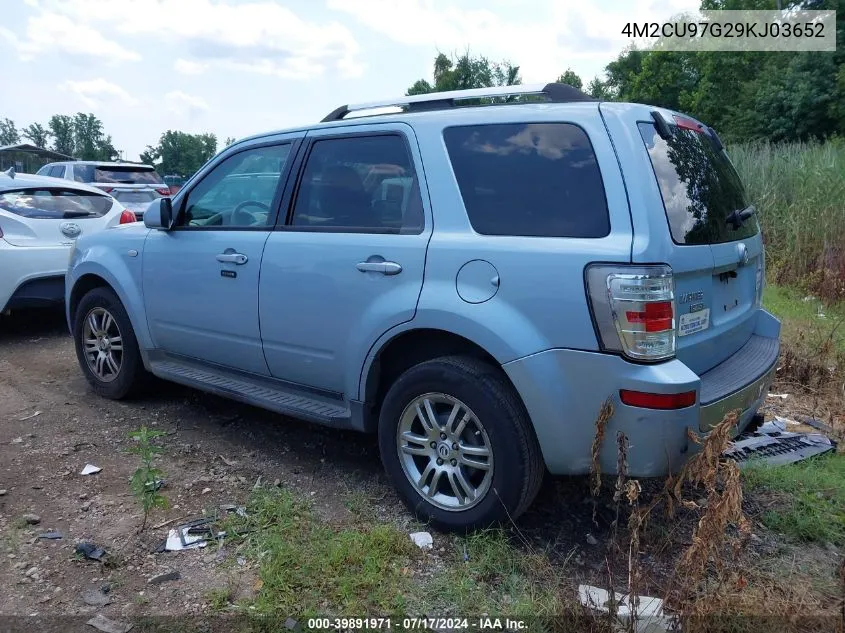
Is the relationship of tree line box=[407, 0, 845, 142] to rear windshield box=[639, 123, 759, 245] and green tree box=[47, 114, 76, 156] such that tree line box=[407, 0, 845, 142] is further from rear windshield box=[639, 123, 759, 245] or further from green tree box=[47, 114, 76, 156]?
green tree box=[47, 114, 76, 156]

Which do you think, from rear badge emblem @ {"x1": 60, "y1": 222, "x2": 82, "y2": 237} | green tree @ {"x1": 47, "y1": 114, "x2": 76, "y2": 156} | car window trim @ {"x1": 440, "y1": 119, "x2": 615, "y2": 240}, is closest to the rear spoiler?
car window trim @ {"x1": 440, "y1": 119, "x2": 615, "y2": 240}

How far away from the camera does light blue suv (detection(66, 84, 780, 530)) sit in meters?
2.84

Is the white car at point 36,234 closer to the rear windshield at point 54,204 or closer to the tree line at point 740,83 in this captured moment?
the rear windshield at point 54,204

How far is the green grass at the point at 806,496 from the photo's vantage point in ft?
11.2

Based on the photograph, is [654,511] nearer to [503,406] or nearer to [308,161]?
[503,406]

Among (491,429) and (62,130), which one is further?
(62,130)

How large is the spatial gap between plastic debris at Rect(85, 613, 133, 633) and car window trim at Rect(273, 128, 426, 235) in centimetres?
201

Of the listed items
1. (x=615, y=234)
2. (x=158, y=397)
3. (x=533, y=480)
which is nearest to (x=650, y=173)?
(x=615, y=234)

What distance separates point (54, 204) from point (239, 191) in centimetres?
397

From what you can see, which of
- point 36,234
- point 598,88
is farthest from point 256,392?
point 598,88

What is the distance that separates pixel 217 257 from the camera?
4223mm

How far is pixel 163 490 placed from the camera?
12.7 ft

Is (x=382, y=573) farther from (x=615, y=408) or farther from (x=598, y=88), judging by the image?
(x=598, y=88)

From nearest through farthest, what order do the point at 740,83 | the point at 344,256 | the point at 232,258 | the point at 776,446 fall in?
the point at 344,256, the point at 232,258, the point at 776,446, the point at 740,83
